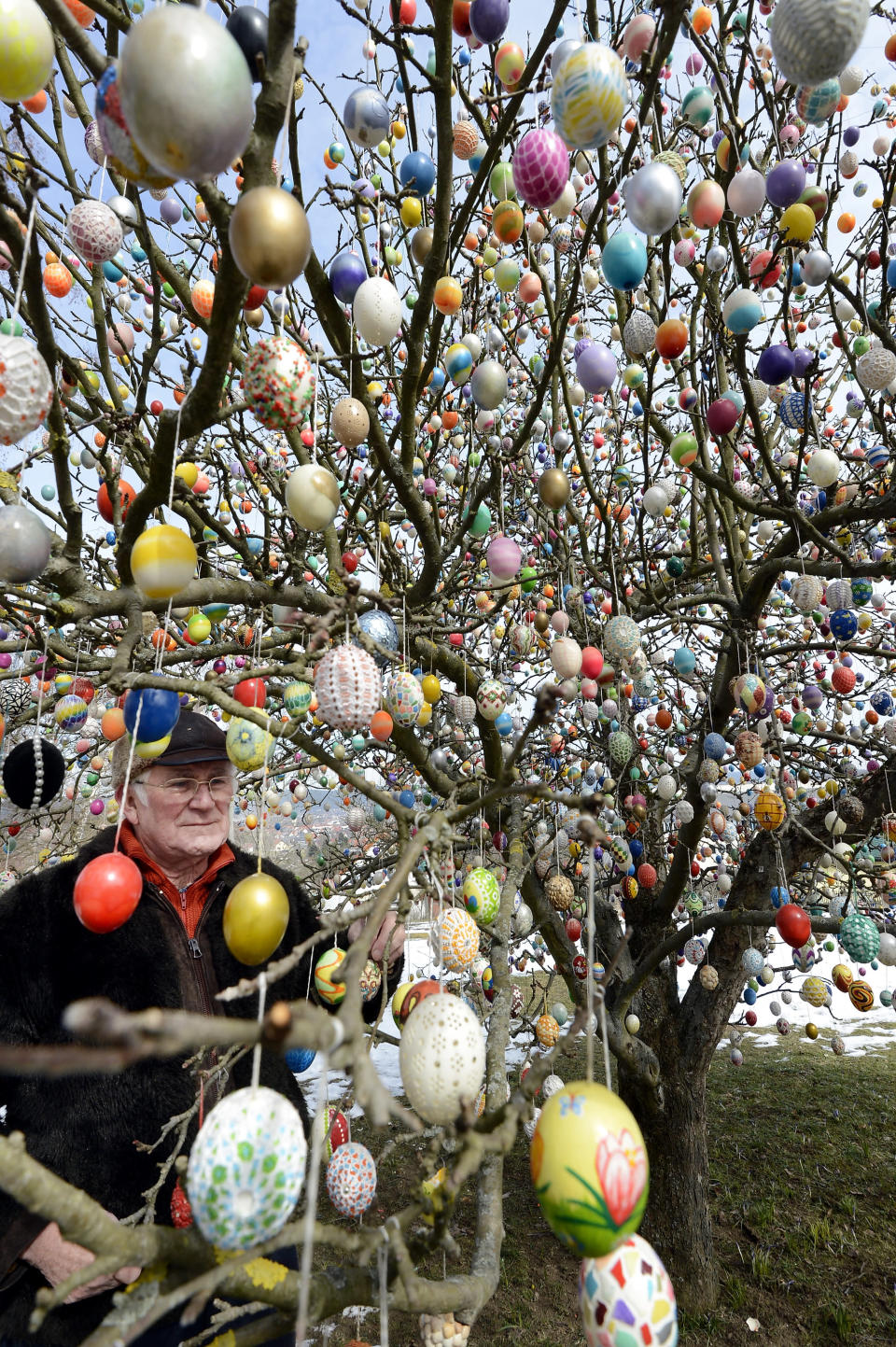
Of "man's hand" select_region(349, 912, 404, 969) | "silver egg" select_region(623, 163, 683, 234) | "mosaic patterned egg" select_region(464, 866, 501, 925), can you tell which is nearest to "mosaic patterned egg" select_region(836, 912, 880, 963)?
"mosaic patterned egg" select_region(464, 866, 501, 925)

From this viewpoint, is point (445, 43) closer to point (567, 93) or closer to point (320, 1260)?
point (567, 93)

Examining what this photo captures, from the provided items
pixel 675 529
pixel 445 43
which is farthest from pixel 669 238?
pixel 675 529

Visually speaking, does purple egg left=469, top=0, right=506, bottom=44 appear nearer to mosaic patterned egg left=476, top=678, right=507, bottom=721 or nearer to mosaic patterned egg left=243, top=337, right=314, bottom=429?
mosaic patterned egg left=243, top=337, right=314, bottom=429

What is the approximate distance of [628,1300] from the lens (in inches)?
38.9

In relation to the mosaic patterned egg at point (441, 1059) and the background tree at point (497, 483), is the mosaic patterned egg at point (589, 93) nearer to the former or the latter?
the background tree at point (497, 483)

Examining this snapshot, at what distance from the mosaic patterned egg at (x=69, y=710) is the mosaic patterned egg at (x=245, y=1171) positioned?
7.68 feet

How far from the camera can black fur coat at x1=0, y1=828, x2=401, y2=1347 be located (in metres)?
1.66

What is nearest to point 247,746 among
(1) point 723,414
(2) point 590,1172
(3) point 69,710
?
(2) point 590,1172

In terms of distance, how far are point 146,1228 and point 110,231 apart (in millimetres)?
1791

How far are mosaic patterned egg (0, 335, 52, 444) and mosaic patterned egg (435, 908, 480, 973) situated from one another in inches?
50.0

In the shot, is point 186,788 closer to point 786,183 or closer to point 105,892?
point 105,892

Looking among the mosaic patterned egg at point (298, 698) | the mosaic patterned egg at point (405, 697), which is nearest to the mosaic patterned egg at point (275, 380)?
the mosaic patterned egg at point (405, 697)

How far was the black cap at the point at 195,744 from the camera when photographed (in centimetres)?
200

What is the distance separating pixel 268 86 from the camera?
3.42 ft
